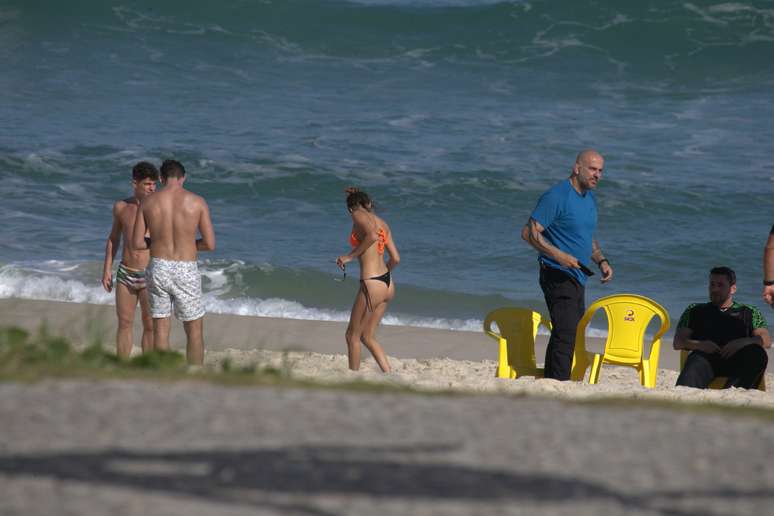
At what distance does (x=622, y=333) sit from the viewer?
8.16 meters

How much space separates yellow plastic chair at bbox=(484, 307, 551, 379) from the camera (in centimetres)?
847

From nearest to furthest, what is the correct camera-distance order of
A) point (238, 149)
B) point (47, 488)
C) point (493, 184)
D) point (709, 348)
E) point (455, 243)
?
point (47, 488)
point (709, 348)
point (455, 243)
point (493, 184)
point (238, 149)

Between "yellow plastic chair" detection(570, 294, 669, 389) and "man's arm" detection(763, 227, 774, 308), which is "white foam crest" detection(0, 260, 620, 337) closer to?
"yellow plastic chair" detection(570, 294, 669, 389)

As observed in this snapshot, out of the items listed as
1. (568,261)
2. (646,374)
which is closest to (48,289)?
(568,261)

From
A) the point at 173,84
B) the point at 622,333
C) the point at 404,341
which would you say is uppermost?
the point at 173,84

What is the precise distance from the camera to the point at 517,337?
8570 mm

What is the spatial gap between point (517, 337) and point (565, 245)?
83 centimetres

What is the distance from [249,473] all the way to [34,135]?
1870 centimetres

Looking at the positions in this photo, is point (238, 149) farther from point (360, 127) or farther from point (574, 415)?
point (574, 415)

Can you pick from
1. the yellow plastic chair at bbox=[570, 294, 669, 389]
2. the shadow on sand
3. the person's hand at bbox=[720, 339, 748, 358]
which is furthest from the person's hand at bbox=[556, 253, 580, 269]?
the shadow on sand

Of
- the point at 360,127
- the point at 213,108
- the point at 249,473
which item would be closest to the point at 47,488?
the point at 249,473

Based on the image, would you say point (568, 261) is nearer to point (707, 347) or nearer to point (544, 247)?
point (544, 247)

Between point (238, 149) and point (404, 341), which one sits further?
point (238, 149)

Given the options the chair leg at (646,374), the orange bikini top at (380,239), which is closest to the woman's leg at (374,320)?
the orange bikini top at (380,239)
